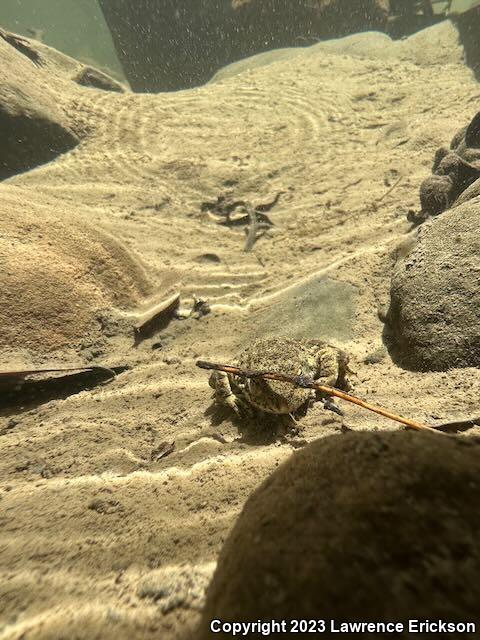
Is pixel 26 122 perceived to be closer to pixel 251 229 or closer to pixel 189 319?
pixel 251 229

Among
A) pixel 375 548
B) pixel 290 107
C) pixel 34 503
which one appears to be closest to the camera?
pixel 375 548

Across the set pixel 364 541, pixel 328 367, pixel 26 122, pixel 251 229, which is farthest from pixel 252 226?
pixel 364 541

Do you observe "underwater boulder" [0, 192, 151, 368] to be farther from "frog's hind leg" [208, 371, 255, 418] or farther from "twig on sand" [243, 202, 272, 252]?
"twig on sand" [243, 202, 272, 252]

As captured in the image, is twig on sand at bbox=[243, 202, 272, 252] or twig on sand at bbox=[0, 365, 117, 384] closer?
twig on sand at bbox=[0, 365, 117, 384]

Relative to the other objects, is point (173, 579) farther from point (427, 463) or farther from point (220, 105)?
point (220, 105)

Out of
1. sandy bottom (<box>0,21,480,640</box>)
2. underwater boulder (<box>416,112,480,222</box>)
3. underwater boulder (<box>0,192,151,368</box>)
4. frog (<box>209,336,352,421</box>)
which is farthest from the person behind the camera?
underwater boulder (<box>416,112,480,222</box>)

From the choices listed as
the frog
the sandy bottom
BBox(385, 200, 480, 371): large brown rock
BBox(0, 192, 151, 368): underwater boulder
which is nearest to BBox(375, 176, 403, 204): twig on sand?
the sandy bottom

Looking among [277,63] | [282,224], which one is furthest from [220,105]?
[282,224]
